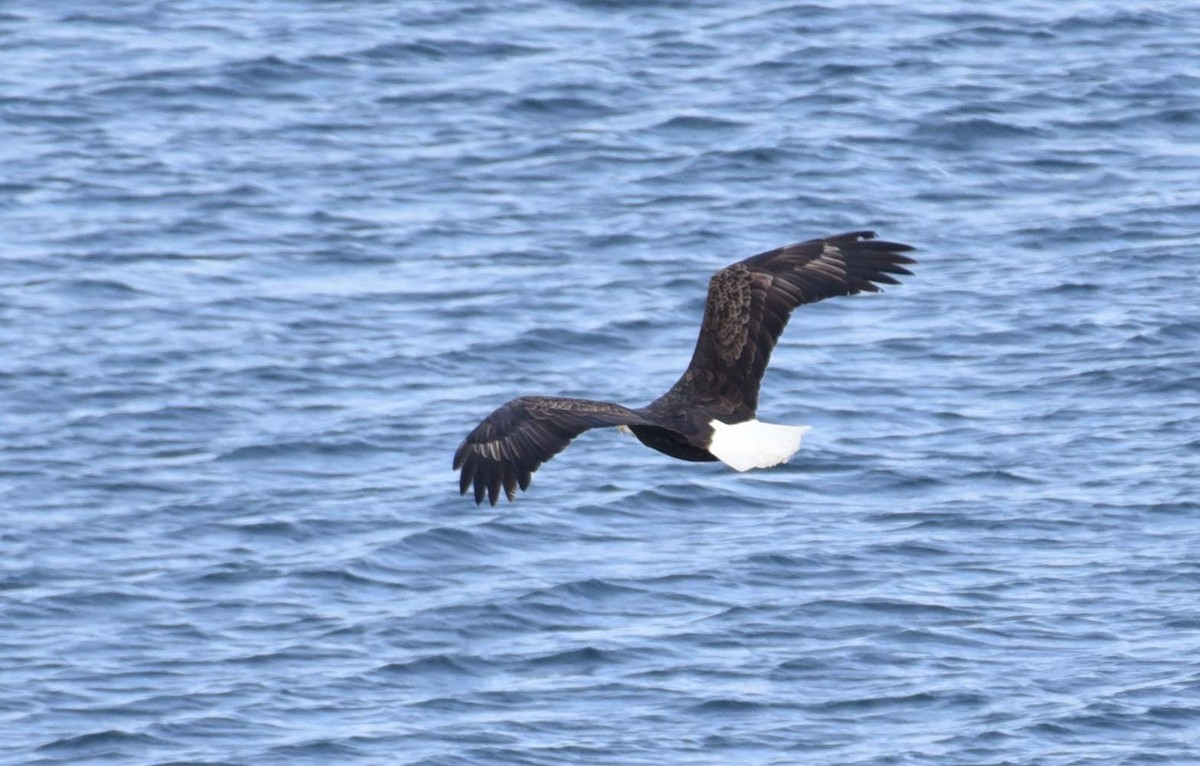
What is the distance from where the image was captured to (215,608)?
12.2 metres

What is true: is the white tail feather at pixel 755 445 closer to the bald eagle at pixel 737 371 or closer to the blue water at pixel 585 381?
the bald eagle at pixel 737 371

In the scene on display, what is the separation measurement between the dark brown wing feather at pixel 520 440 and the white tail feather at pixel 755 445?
47cm

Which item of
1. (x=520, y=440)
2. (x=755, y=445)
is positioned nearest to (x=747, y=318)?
(x=755, y=445)

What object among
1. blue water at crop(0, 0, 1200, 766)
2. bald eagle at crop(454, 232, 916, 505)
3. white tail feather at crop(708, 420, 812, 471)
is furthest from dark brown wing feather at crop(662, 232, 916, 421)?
blue water at crop(0, 0, 1200, 766)

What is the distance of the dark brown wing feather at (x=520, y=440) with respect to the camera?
8.60 meters

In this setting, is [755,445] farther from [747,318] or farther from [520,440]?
[520,440]

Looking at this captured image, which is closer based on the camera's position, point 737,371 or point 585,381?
point 737,371

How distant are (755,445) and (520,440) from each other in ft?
3.05

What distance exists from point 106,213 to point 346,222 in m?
1.86

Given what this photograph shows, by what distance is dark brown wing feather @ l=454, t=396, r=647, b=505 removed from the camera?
860cm

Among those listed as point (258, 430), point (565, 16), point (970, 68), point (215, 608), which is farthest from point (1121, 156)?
point (215, 608)

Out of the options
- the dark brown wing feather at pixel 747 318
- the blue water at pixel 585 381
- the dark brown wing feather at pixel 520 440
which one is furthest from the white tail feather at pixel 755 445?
the blue water at pixel 585 381

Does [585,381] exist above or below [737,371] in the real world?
below

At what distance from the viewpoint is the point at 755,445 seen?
9.03 m
